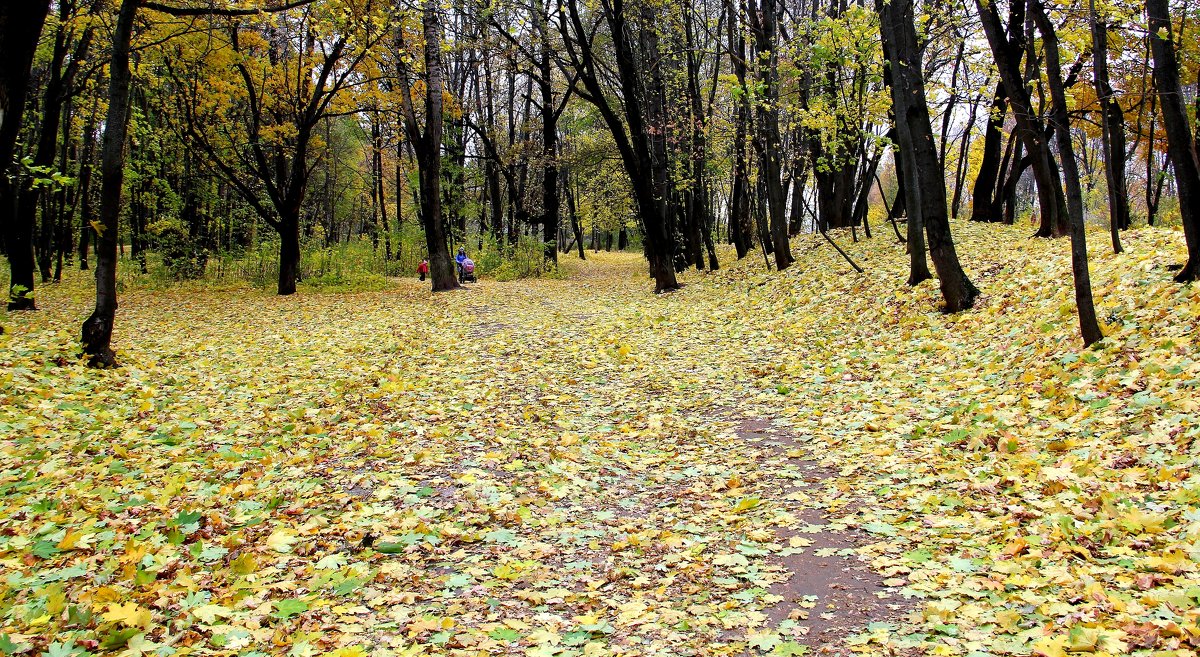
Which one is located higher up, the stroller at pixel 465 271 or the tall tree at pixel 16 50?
the tall tree at pixel 16 50

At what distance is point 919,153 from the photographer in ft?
31.1

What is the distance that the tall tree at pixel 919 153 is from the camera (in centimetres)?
912

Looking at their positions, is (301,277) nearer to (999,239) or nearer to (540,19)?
(540,19)

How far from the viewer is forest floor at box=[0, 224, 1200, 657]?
10.4 ft

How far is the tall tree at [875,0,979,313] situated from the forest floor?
524 millimetres

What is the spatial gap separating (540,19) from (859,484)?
57.1 feet

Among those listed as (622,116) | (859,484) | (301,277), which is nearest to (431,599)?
(859,484)

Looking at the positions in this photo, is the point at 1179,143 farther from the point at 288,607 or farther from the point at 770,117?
the point at 770,117

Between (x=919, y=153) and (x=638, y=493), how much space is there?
23.5ft

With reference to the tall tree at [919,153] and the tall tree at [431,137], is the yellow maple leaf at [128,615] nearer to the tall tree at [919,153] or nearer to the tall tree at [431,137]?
the tall tree at [919,153]

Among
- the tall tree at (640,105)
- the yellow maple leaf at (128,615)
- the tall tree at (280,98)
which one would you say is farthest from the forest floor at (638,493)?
the tall tree at (280,98)

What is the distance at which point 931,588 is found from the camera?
3410mm

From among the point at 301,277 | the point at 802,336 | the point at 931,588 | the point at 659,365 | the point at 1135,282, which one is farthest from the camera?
the point at 301,277

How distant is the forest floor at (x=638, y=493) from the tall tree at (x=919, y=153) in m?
0.52
